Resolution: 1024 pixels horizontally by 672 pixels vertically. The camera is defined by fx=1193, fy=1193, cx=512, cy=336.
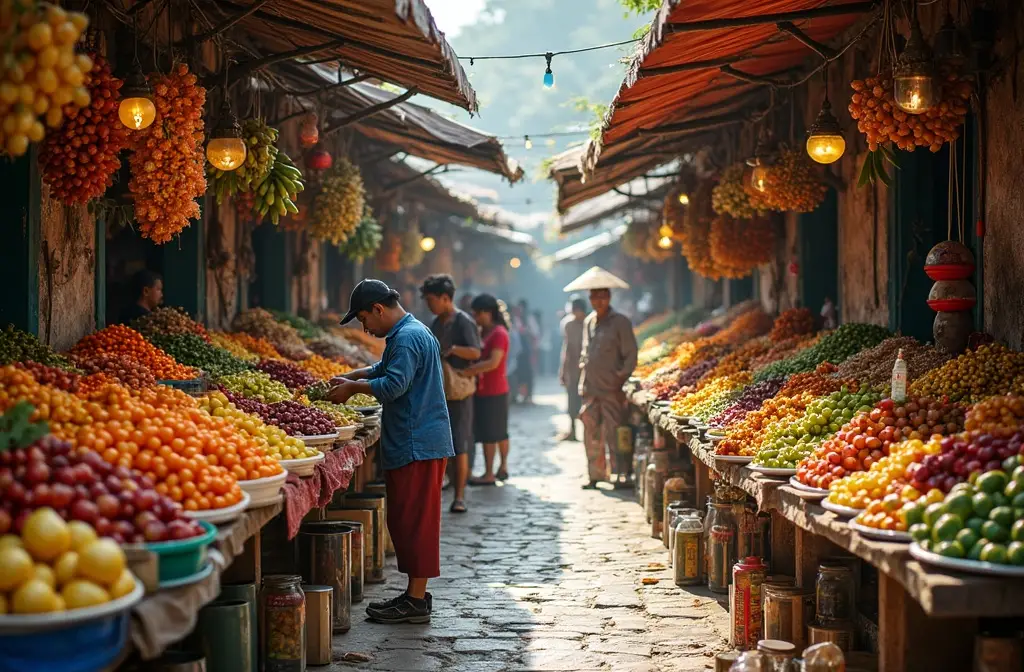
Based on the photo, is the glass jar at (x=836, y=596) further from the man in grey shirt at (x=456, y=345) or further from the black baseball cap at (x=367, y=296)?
the man in grey shirt at (x=456, y=345)

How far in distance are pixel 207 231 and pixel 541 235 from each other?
34931 mm

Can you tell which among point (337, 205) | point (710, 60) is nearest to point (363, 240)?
point (337, 205)

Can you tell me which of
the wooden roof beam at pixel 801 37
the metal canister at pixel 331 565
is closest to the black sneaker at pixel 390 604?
the metal canister at pixel 331 565

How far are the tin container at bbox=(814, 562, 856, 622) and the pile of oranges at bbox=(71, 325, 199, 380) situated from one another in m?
4.05

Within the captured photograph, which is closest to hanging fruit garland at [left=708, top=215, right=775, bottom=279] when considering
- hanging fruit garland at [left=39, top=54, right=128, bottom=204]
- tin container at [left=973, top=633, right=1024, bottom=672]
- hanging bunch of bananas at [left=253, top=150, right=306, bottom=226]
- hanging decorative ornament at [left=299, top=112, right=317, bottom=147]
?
hanging decorative ornament at [left=299, top=112, right=317, bottom=147]

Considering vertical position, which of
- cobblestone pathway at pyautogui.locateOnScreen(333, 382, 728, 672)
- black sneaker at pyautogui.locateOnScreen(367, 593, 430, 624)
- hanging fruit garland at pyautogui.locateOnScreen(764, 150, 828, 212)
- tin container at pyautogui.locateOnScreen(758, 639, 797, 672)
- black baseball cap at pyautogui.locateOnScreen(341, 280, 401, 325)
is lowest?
cobblestone pathway at pyautogui.locateOnScreen(333, 382, 728, 672)

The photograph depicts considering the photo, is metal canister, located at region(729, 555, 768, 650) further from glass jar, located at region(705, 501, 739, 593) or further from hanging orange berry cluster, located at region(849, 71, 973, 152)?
hanging orange berry cluster, located at region(849, 71, 973, 152)

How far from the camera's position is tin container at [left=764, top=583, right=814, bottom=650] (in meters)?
5.86

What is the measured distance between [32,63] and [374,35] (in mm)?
3965

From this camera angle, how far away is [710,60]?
8.46 m

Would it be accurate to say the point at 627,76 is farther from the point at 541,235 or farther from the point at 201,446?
the point at 541,235

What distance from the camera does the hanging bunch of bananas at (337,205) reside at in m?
12.3

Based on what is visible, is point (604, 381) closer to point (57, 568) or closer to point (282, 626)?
point (282, 626)

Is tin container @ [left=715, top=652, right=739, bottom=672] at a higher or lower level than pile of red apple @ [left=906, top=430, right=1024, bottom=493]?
lower
